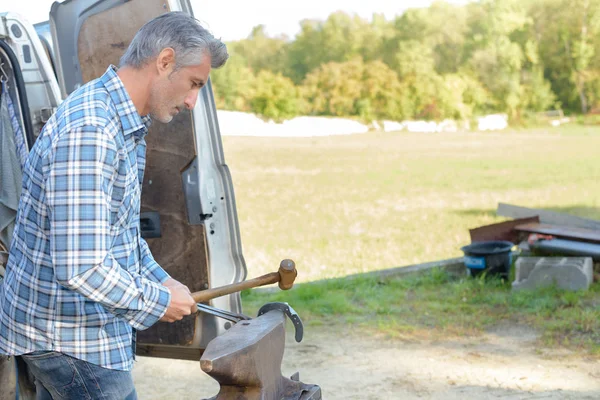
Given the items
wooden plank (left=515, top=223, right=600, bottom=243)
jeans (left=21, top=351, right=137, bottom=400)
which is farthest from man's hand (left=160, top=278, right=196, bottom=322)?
wooden plank (left=515, top=223, right=600, bottom=243)

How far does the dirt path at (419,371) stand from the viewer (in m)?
5.05

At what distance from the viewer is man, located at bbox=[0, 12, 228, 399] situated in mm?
2209

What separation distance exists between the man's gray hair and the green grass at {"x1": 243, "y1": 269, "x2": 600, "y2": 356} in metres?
4.30

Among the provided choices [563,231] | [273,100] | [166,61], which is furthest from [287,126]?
[166,61]

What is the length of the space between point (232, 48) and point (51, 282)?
4776 cm

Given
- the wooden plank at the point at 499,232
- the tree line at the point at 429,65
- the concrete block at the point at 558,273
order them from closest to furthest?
1. the concrete block at the point at 558,273
2. the wooden plank at the point at 499,232
3. the tree line at the point at 429,65

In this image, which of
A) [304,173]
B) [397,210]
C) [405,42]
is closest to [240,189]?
[304,173]

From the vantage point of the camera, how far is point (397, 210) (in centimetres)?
1438

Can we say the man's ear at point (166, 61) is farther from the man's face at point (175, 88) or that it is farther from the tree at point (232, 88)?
the tree at point (232, 88)

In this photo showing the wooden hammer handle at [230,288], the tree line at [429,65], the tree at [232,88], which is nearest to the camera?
the wooden hammer handle at [230,288]

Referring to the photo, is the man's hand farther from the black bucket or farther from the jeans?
the black bucket

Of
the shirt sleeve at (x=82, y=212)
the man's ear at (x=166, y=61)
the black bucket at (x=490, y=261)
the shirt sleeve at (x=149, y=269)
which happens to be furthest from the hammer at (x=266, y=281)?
the black bucket at (x=490, y=261)

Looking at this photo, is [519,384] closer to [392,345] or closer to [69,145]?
[392,345]

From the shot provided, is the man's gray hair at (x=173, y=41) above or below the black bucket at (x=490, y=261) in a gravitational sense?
above
